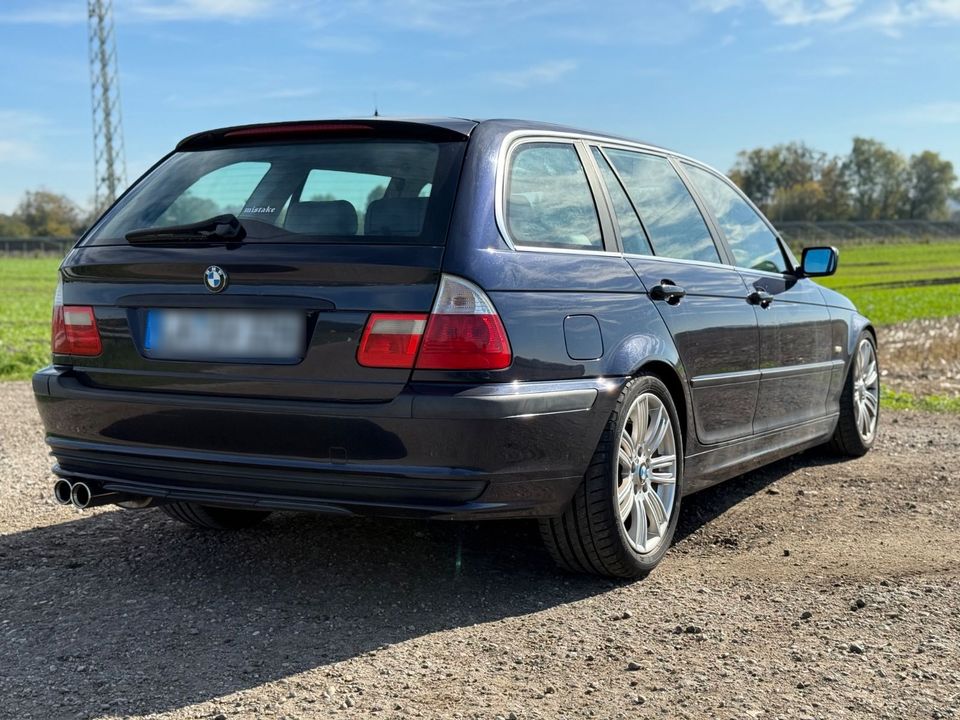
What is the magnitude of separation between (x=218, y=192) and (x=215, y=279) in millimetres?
684

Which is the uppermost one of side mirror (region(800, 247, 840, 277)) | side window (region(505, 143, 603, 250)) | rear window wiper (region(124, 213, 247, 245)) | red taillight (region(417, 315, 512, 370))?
side window (region(505, 143, 603, 250))

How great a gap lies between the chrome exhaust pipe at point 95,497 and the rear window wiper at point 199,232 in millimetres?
928

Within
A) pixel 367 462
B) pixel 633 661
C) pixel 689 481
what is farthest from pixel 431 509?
pixel 689 481

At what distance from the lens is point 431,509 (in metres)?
3.59

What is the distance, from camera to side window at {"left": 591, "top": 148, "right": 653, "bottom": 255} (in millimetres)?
4562

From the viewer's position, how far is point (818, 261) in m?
6.17

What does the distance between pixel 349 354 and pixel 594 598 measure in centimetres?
137

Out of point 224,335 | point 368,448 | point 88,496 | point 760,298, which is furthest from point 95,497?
point 760,298

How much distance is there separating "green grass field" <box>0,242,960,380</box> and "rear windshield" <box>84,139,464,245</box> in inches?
354

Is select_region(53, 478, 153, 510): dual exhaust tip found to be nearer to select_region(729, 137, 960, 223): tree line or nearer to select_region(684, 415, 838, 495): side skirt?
select_region(684, 415, 838, 495): side skirt

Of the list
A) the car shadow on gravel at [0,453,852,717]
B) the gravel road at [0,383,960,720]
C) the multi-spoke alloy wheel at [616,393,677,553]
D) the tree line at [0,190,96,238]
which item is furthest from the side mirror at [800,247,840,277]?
the tree line at [0,190,96,238]

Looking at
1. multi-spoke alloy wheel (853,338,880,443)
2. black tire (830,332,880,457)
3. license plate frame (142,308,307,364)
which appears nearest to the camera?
license plate frame (142,308,307,364)

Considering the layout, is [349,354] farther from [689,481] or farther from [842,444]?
[842,444]

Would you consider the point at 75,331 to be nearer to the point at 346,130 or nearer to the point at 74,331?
the point at 74,331
